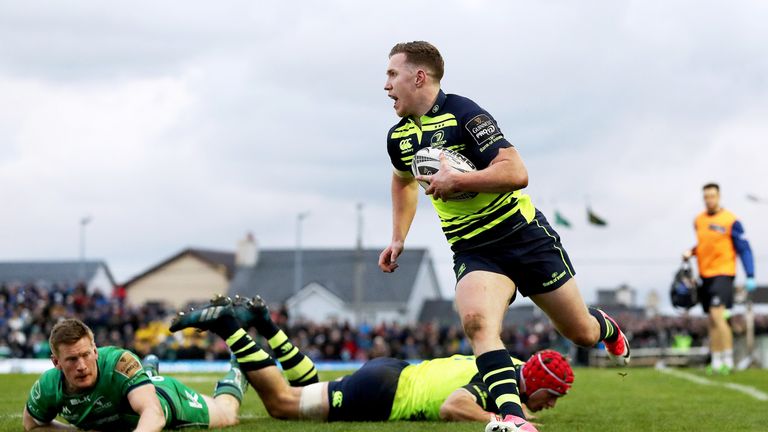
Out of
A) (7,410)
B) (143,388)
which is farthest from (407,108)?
(7,410)

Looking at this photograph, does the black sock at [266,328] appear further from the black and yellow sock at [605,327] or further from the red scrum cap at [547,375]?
the black and yellow sock at [605,327]

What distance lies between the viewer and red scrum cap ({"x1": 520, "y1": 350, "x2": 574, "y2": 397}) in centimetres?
741

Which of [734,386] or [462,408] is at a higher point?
[462,408]

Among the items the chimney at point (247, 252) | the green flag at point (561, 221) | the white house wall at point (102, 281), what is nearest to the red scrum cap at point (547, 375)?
the green flag at point (561, 221)

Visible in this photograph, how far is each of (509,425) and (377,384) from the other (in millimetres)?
2249

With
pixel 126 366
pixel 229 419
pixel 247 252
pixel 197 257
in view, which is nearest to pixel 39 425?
pixel 126 366

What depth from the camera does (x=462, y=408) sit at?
7383 mm

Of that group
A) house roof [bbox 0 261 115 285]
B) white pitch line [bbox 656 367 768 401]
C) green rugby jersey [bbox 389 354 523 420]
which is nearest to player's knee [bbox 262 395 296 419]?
green rugby jersey [bbox 389 354 523 420]

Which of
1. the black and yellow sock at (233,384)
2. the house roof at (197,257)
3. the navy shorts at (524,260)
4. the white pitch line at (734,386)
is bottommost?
the white pitch line at (734,386)

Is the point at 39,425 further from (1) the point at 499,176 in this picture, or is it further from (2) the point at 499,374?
(1) the point at 499,176

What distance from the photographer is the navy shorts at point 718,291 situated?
14750 millimetres

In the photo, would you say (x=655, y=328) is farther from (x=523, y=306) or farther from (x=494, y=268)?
(x=523, y=306)

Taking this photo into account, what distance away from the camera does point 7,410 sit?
8.94 meters

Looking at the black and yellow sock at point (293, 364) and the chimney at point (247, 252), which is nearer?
the black and yellow sock at point (293, 364)
